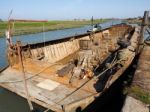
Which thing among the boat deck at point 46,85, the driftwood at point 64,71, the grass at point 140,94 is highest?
the grass at point 140,94

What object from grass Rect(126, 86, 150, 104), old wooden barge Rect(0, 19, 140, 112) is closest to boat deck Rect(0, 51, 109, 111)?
old wooden barge Rect(0, 19, 140, 112)

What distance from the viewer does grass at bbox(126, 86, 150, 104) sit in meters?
5.45

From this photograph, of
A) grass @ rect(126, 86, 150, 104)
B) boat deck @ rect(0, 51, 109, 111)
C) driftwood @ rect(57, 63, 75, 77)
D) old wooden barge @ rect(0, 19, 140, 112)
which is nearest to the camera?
grass @ rect(126, 86, 150, 104)

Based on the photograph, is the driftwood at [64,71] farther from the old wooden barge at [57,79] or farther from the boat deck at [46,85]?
the boat deck at [46,85]

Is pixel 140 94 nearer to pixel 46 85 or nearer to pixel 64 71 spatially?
pixel 46 85

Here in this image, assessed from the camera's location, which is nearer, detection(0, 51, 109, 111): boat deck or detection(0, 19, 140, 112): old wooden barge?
detection(0, 19, 140, 112): old wooden barge

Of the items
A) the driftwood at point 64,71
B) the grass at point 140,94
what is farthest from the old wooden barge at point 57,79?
the grass at point 140,94

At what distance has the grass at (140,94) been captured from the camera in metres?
5.45

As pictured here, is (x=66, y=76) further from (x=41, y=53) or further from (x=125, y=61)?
(x=41, y=53)

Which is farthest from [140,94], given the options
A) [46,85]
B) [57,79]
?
[57,79]

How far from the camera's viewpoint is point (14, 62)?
13.5 m

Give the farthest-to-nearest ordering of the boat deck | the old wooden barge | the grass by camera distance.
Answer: the boat deck < the old wooden barge < the grass

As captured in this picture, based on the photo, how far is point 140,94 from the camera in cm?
572

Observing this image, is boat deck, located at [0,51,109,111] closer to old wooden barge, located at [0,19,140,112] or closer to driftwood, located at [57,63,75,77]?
old wooden barge, located at [0,19,140,112]
